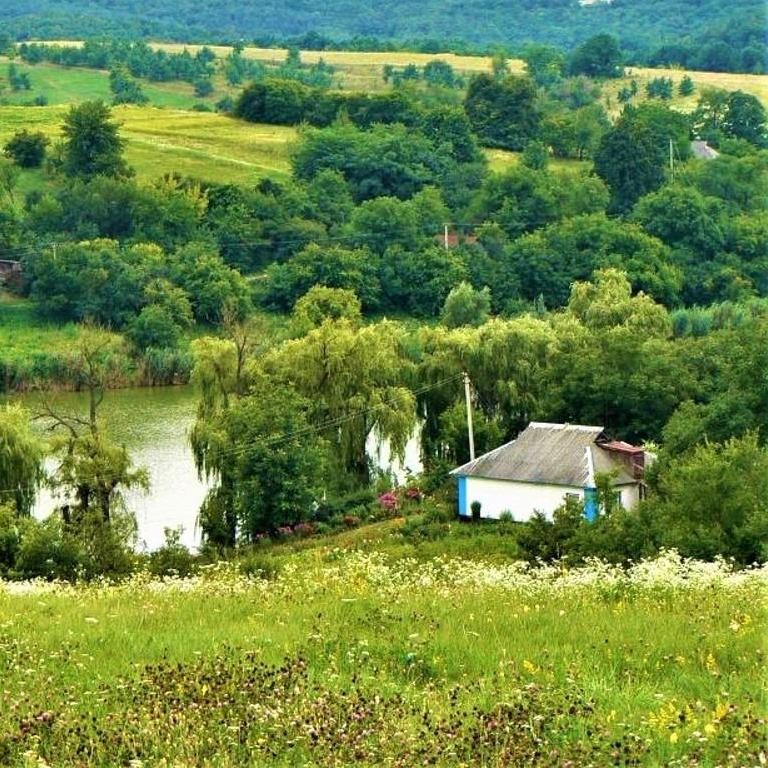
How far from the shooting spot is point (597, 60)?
147 meters

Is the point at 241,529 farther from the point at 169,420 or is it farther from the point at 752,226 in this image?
the point at 752,226

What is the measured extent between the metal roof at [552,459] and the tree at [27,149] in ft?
211

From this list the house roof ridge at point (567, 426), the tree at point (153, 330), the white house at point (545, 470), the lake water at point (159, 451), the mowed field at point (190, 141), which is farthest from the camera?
the mowed field at point (190, 141)

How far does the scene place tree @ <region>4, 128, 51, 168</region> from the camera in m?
95.4

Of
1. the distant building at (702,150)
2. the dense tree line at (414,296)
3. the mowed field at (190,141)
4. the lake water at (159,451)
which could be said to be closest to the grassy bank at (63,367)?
the dense tree line at (414,296)

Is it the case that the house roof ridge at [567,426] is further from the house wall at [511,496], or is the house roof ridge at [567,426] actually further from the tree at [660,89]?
the tree at [660,89]

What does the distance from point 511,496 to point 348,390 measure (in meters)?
5.03

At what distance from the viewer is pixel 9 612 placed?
38.2ft

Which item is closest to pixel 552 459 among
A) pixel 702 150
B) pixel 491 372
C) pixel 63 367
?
pixel 491 372

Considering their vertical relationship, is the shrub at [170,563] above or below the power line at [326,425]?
above

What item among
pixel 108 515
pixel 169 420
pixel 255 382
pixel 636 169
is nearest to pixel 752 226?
pixel 636 169

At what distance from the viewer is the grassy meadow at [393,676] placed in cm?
793

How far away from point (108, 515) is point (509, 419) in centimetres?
1307

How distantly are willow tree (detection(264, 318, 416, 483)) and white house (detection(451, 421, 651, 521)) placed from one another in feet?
9.05
